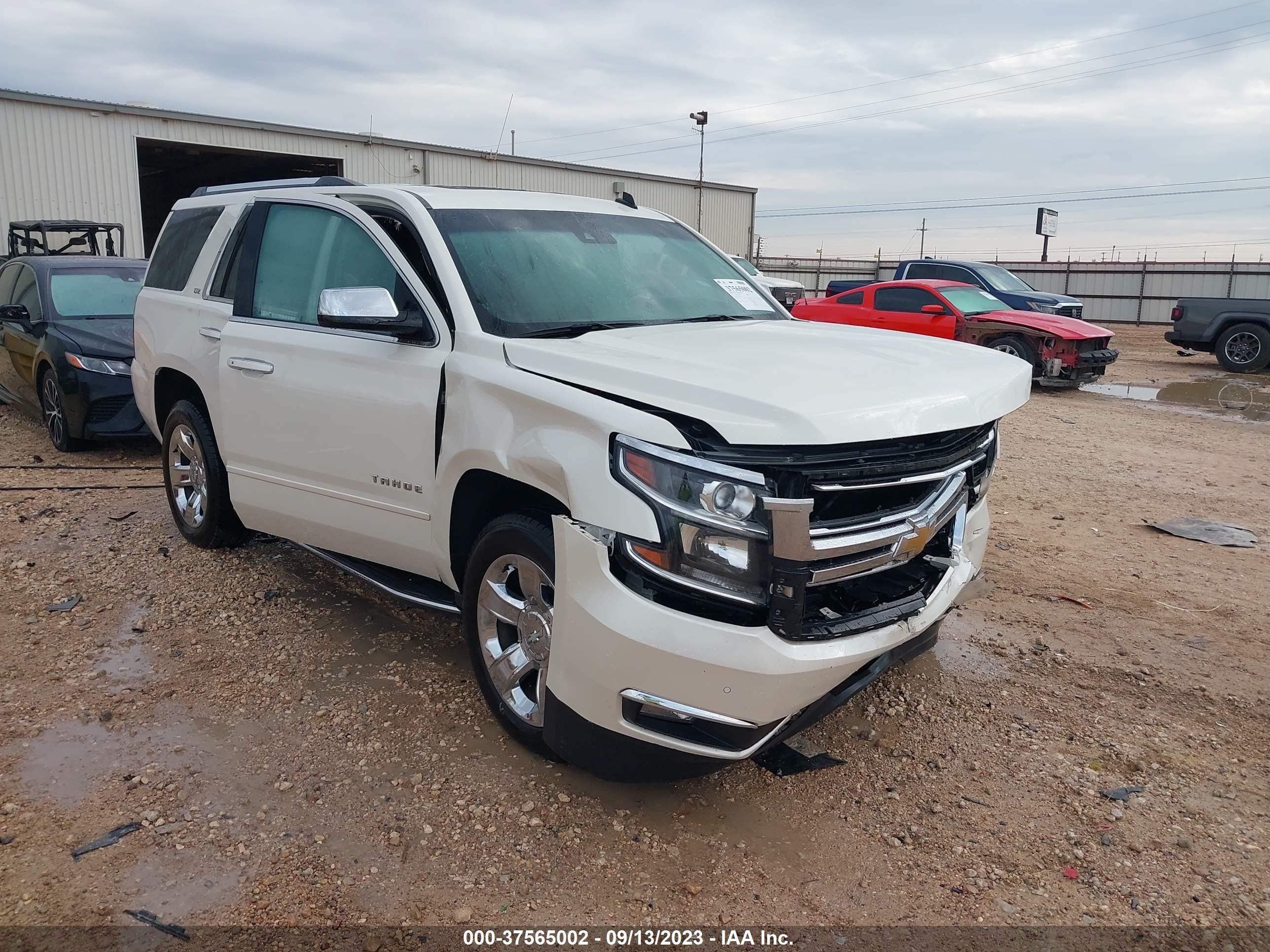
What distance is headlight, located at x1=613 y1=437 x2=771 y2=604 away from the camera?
8.67 ft

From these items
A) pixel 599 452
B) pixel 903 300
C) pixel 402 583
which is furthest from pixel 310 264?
pixel 903 300

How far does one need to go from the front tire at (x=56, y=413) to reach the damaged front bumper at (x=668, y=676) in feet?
22.2

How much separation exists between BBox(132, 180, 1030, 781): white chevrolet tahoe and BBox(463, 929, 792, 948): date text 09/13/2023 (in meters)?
0.46

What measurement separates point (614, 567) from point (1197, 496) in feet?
21.1

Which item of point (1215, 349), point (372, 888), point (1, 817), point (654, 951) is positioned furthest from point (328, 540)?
point (1215, 349)

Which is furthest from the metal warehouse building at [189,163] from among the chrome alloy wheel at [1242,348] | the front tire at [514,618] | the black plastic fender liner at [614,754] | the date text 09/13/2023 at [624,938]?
the date text 09/13/2023 at [624,938]

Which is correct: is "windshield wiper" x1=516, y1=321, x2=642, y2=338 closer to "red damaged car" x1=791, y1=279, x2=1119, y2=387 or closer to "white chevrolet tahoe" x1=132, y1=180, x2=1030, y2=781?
"white chevrolet tahoe" x1=132, y1=180, x2=1030, y2=781

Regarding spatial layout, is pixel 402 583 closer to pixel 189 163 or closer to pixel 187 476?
pixel 187 476

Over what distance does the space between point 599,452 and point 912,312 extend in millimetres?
A: 12482

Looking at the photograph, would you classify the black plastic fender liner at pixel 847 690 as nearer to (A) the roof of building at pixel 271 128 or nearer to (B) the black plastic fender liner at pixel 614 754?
(B) the black plastic fender liner at pixel 614 754

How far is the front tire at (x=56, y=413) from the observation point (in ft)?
26.3

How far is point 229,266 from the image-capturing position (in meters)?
4.95

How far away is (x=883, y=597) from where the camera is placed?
305 centimetres

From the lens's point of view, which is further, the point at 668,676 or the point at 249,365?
the point at 249,365
